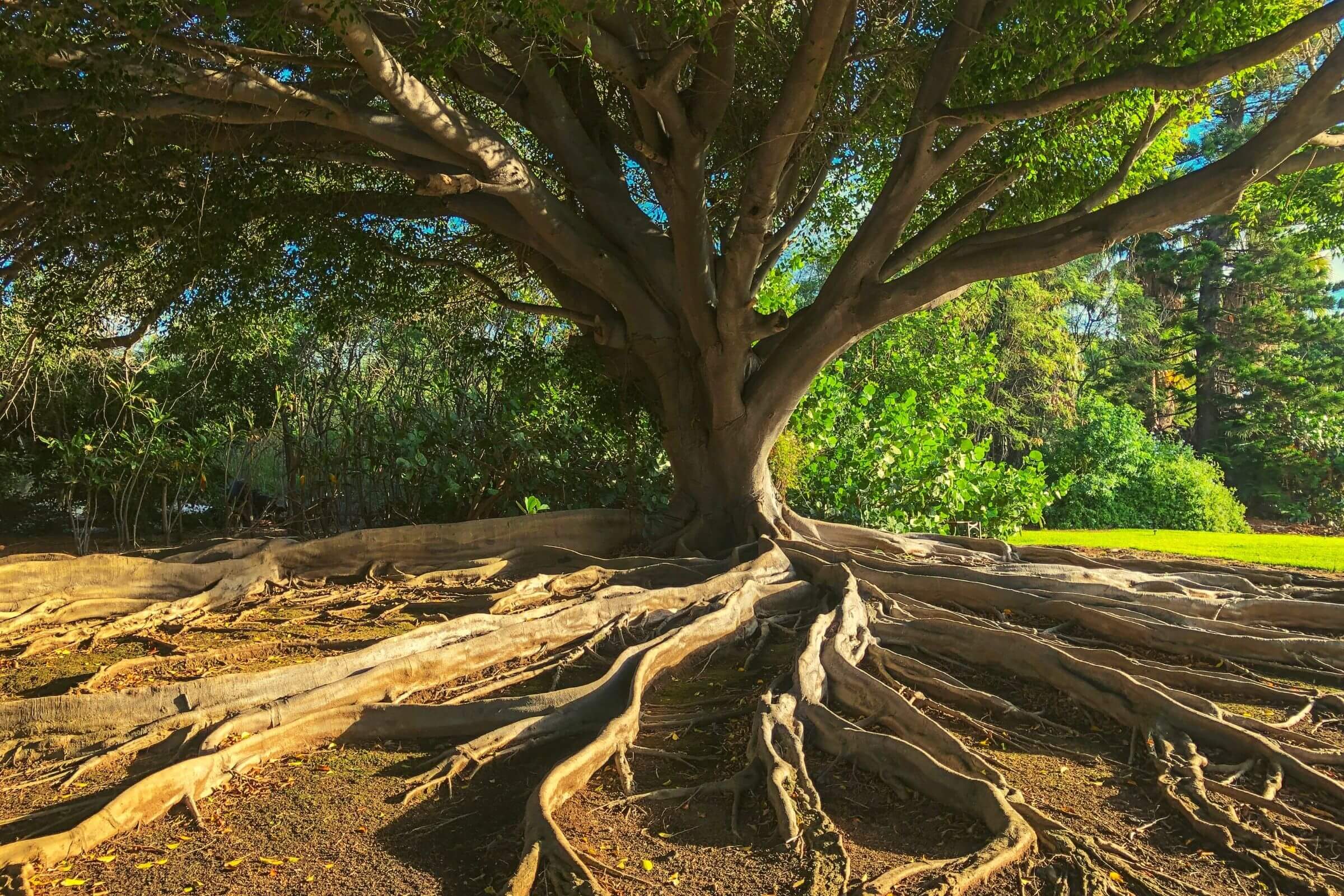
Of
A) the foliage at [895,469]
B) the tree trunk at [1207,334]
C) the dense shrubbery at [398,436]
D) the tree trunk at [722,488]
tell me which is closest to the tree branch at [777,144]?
the tree trunk at [722,488]

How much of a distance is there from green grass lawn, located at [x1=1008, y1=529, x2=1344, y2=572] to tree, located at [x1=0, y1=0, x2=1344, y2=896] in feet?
8.57

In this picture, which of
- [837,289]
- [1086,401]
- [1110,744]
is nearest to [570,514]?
[837,289]

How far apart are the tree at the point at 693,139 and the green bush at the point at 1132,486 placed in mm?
10920

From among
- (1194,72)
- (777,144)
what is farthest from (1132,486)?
(777,144)

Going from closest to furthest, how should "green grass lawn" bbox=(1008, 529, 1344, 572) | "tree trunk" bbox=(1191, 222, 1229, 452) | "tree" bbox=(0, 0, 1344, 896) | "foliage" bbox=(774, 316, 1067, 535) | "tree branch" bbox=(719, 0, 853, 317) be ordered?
"tree" bbox=(0, 0, 1344, 896) < "tree branch" bbox=(719, 0, 853, 317) < "green grass lawn" bbox=(1008, 529, 1344, 572) < "foliage" bbox=(774, 316, 1067, 535) < "tree trunk" bbox=(1191, 222, 1229, 452)

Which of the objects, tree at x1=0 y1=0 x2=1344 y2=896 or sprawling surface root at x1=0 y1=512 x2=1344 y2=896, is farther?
tree at x1=0 y1=0 x2=1344 y2=896

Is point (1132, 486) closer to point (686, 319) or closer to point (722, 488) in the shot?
point (722, 488)

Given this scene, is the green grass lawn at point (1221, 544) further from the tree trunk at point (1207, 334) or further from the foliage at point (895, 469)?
the tree trunk at point (1207, 334)

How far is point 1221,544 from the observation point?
1303cm

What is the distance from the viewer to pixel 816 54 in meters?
6.53

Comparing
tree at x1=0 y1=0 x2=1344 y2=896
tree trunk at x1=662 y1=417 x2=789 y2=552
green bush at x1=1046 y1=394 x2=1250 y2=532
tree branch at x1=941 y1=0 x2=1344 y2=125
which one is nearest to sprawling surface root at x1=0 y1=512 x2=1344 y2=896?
tree at x1=0 y1=0 x2=1344 y2=896

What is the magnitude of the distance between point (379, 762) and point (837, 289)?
5.46 m

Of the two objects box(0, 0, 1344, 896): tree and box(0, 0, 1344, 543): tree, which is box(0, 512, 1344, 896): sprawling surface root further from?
box(0, 0, 1344, 543): tree

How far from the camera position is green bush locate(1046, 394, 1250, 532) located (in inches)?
770
